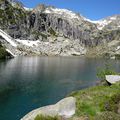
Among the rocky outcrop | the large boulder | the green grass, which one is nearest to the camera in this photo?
the rocky outcrop

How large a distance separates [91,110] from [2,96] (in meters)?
43.9

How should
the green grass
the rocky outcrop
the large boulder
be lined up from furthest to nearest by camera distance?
the large boulder, the green grass, the rocky outcrop

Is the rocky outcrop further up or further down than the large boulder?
further down

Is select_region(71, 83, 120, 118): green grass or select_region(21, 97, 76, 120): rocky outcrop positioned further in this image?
select_region(71, 83, 120, 118): green grass

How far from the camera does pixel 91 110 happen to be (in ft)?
90.6

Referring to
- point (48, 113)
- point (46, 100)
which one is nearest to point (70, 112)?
point (48, 113)

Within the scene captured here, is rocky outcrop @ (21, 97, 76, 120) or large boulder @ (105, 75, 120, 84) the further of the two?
large boulder @ (105, 75, 120, 84)

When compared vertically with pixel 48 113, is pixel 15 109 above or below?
below

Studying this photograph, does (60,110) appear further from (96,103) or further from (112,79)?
(112,79)

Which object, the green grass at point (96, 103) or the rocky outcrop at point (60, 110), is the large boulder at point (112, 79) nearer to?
the green grass at point (96, 103)

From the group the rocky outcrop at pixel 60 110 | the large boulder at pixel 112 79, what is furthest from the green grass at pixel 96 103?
the large boulder at pixel 112 79

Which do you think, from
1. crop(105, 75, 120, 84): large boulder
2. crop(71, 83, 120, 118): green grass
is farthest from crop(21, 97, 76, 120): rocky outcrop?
crop(105, 75, 120, 84): large boulder

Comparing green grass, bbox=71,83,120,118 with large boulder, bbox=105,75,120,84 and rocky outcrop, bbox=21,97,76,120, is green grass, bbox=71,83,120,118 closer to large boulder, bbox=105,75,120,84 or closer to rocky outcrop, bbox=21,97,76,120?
Result: rocky outcrop, bbox=21,97,76,120

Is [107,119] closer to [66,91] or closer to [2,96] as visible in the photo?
[2,96]
